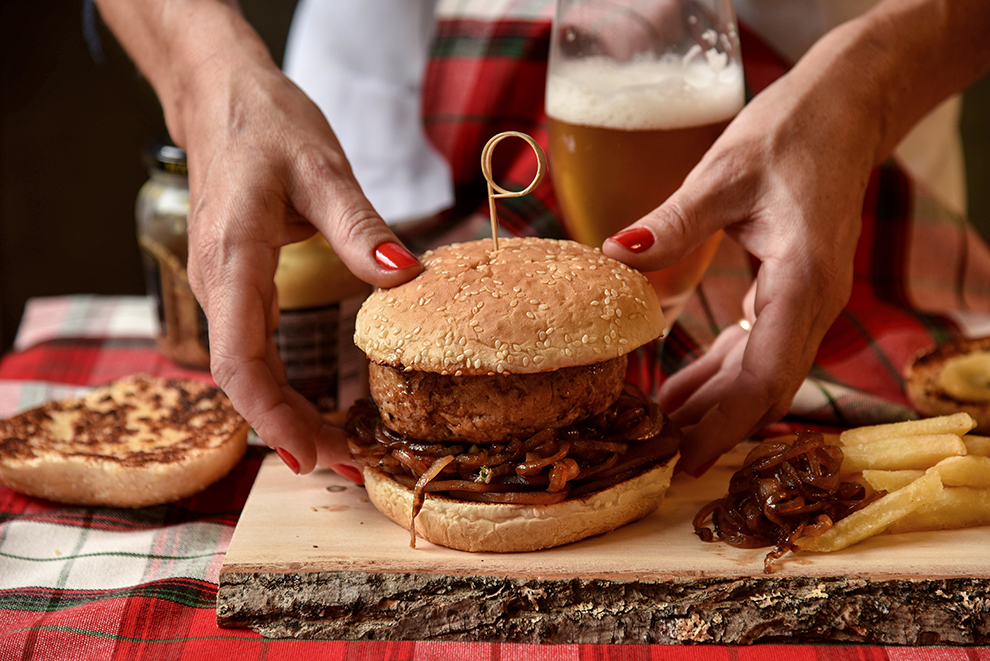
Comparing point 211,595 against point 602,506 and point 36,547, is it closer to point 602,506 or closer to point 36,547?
point 36,547

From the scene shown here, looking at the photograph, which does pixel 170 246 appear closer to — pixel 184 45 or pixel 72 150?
pixel 184 45

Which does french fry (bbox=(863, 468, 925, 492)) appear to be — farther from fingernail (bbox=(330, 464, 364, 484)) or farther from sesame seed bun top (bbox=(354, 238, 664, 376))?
fingernail (bbox=(330, 464, 364, 484))

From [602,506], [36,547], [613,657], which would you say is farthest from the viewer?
[36,547]

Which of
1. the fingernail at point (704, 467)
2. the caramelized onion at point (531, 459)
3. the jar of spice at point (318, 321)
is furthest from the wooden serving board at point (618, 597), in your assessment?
the jar of spice at point (318, 321)

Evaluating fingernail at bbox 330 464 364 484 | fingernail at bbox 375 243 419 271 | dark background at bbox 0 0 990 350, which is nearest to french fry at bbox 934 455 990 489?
fingernail at bbox 375 243 419 271

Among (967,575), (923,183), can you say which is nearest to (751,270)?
(923,183)

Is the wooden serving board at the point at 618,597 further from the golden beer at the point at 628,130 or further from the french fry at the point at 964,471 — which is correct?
the golden beer at the point at 628,130
